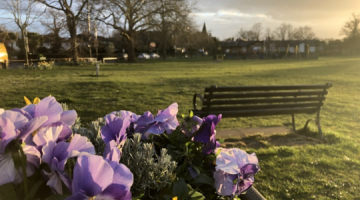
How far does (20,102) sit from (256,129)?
667 centimetres

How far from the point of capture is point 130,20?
113ft

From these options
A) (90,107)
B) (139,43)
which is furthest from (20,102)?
(139,43)

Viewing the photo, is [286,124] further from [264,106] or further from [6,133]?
[6,133]

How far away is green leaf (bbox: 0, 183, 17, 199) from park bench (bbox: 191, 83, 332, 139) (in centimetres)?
400

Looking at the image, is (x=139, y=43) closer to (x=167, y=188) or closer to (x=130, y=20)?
(x=130, y=20)

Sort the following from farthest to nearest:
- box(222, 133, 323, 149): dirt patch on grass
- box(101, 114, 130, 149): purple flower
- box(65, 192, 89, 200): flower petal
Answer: box(222, 133, 323, 149): dirt patch on grass, box(101, 114, 130, 149): purple flower, box(65, 192, 89, 200): flower petal

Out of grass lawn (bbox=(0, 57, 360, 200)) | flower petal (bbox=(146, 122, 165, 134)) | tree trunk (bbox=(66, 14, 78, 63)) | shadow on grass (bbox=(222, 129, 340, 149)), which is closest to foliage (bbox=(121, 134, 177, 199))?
flower petal (bbox=(146, 122, 165, 134))

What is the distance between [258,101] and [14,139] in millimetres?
4704

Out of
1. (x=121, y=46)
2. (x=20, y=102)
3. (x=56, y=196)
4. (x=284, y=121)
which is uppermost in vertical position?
(x=121, y=46)

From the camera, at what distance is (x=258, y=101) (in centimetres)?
498

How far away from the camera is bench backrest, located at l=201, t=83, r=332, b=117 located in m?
4.71

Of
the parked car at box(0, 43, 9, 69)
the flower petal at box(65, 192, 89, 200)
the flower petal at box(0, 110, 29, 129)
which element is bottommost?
the flower petal at box(65, 192, 89, 200)

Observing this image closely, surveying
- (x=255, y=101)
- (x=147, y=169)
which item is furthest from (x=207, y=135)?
(x=255, y=101)

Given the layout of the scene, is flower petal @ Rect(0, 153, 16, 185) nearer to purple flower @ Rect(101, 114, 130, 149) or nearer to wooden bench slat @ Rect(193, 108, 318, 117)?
purple flower @ Rect(101, 114, 130, 149)
